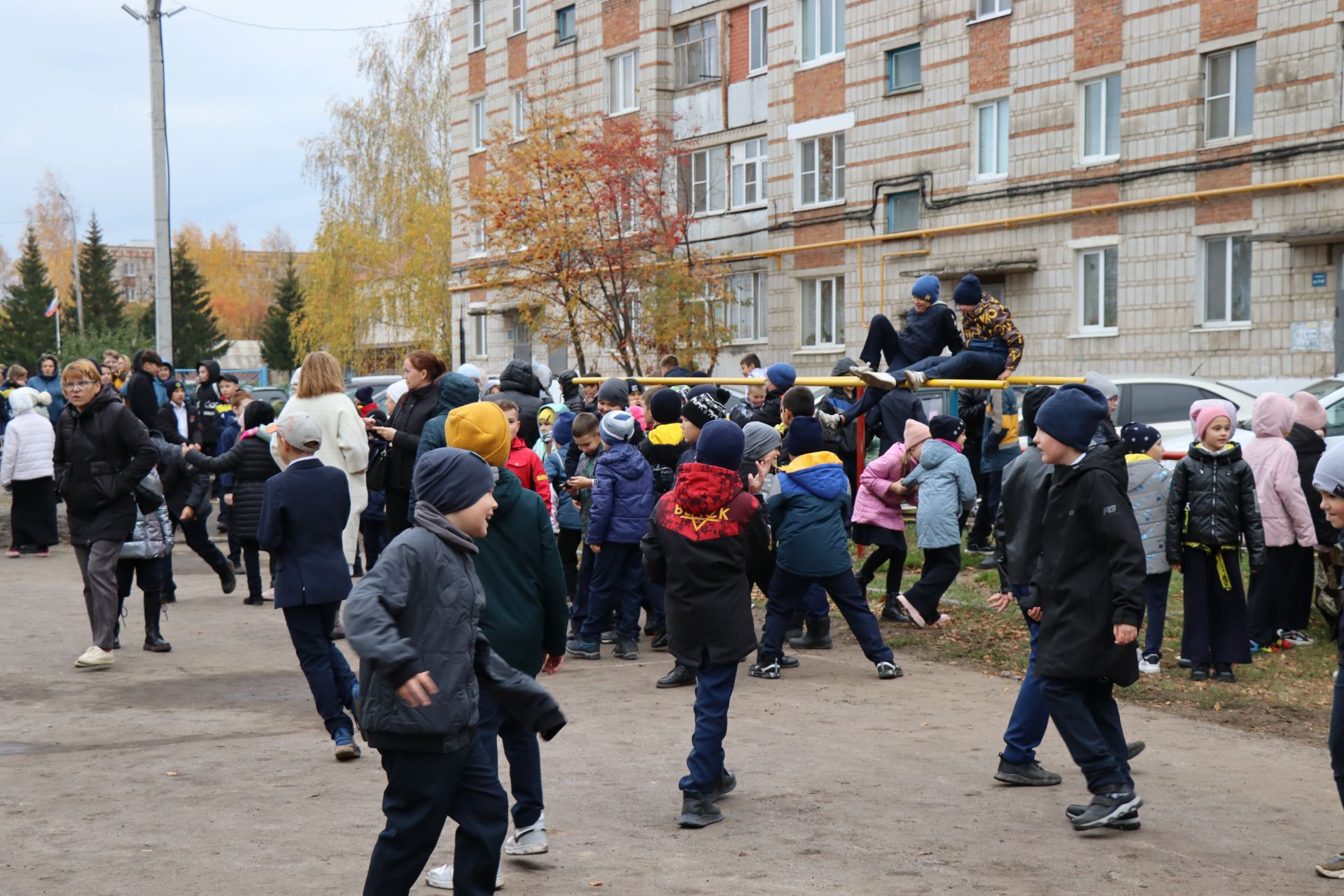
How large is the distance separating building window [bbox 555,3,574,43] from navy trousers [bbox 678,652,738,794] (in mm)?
33236

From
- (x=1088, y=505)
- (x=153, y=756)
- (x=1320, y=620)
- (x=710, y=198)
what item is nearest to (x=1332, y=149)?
(x=1320, y=620)

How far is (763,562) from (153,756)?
327 cm

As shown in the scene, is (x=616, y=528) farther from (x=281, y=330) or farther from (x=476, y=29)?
(x=281, y=330)

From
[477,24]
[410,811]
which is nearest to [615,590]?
[410,811]

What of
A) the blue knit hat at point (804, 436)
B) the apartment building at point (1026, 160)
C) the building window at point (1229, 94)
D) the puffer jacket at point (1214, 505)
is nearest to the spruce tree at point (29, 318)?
the apartment building at point (1026, 160)

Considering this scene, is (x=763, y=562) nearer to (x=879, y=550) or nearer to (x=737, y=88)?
(x=879, y=550)

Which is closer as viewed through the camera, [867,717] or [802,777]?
[802,777]

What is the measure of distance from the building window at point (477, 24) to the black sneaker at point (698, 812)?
37592 millimetres

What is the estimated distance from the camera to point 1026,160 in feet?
84.5

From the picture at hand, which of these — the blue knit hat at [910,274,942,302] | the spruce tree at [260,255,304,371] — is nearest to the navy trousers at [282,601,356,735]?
the blue knit hat at [910,274,942,302]

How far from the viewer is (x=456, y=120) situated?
1635 inches

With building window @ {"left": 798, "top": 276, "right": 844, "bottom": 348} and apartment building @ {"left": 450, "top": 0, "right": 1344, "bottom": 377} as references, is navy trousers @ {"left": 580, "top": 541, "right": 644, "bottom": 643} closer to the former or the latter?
apartment building @ {"left": 450, "top": 0, "right": 1344, "bottom": 377}

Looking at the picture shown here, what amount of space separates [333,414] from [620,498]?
6.85 feet

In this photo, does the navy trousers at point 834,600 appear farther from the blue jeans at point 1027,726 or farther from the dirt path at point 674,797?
the blue jeans at point 1027,726
